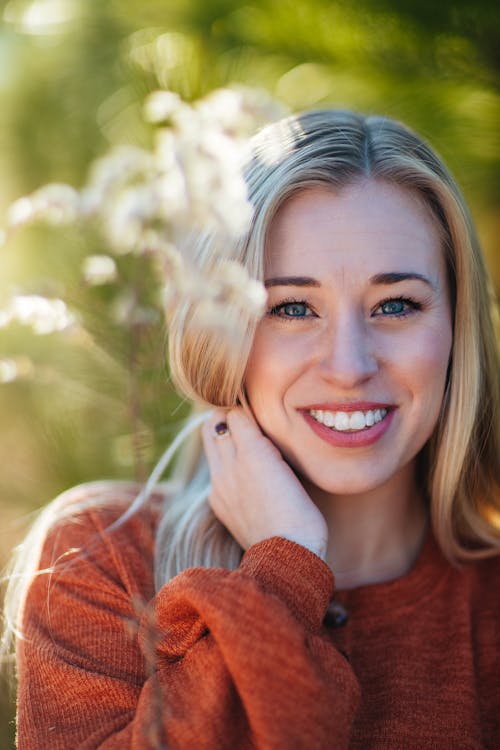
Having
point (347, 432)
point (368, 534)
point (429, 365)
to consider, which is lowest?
point (368, 534)

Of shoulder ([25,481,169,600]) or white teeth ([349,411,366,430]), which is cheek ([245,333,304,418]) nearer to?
white teeth ([349,411,366,430])

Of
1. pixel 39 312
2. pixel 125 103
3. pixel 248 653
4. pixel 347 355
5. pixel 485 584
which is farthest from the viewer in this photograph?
pixel 125 103

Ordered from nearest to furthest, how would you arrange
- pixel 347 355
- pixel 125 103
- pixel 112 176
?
pixel 112 176, pixel 347 355, pixel 125 103

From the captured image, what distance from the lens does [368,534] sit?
193 centimetres

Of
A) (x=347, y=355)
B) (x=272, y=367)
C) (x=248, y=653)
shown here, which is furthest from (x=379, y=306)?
(x=248, y=653)

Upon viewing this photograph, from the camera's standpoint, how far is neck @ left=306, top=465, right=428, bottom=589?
6.23 ft

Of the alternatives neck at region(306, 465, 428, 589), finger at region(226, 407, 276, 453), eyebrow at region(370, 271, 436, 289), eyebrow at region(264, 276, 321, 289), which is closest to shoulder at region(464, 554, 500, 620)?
neck at region(306, 465, 428, 589)

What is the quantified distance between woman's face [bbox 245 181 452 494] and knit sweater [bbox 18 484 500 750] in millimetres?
278

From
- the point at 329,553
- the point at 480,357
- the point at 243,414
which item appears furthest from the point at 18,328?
the point at 480,357

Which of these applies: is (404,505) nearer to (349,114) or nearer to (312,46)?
(349,114)

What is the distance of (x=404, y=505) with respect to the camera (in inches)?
79.5

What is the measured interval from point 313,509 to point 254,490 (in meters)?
0.14

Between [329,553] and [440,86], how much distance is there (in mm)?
1259

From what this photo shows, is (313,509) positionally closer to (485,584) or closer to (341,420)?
(341,420)
